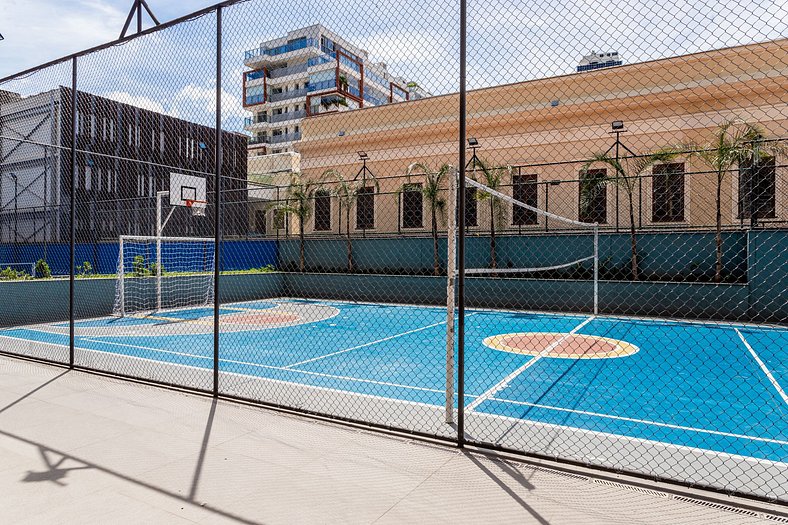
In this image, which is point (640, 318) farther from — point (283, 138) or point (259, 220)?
point (283, 138)

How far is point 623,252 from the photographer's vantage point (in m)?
15.4

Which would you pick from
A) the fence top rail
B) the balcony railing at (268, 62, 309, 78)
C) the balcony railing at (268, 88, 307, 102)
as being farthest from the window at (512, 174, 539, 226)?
the balcony railing at (268, 62, 309, 78)

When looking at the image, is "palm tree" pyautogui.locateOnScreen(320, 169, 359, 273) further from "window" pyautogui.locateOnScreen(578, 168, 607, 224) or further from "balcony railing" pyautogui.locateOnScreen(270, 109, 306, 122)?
"balcony railing" pyautogui.locateOnScreen(270, 109, 306, 122)

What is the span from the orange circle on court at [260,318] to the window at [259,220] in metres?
8.79

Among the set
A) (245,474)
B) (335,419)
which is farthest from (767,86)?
(245,474)

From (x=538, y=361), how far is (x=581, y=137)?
1084cm

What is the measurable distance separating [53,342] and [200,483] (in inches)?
303

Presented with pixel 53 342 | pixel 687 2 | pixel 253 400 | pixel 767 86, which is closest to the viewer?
pixel 687 2

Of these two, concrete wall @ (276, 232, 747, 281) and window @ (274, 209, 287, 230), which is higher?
window @ (274, 209, 287, 230)

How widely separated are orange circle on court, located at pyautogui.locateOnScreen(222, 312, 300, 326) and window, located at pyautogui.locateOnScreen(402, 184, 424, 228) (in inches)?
258

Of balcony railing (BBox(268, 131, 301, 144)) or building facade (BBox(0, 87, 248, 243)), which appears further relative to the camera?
balcony railing (BBox(268, 131, 301, 144))

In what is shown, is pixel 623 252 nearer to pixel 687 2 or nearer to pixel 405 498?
pixel 687 2

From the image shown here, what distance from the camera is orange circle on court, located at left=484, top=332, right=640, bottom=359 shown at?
8977 millimetres

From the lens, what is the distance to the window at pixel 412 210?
755 inches
